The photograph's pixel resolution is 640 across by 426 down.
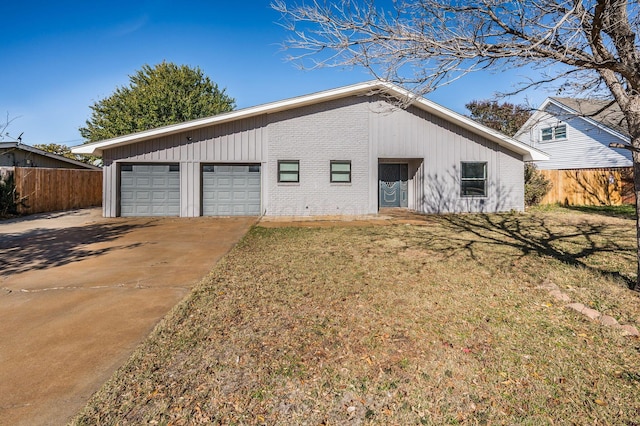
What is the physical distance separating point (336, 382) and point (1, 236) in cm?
1064

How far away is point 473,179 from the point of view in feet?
45.7

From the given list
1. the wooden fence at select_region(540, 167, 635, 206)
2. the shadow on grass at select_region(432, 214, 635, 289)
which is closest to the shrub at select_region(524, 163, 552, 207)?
the wooden fence at select_region(540, 167, 635, 206)

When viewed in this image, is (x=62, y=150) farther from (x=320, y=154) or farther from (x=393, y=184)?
(x=393, y=184)

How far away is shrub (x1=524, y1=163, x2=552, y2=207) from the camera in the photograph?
15.8 metres

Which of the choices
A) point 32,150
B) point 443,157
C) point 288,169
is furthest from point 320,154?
point 32,150

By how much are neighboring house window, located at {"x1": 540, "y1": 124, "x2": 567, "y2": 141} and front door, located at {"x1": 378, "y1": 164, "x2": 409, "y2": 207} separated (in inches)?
465

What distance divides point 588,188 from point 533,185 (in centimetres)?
354

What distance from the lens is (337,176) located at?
43.7 ft

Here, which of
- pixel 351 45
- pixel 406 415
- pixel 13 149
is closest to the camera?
pixel 406 415

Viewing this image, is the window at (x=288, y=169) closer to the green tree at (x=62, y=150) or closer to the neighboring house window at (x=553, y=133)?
the neighboring house window at (x=553, y=133)

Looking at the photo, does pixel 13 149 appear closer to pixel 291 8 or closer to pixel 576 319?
pixel 291 8

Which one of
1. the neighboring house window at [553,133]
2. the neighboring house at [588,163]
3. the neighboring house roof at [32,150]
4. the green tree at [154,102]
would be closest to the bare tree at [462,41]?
the neighboring house at [588,163]

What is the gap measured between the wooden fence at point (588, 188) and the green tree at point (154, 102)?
90.6 ft

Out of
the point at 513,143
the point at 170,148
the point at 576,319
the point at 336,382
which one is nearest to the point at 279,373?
the point at 336,382
